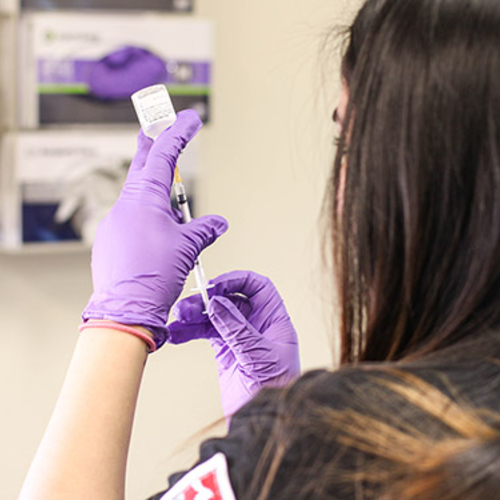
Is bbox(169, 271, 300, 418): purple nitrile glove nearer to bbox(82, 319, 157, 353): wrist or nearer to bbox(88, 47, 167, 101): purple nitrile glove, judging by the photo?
bbox(82, 319, 157, 353): wrist

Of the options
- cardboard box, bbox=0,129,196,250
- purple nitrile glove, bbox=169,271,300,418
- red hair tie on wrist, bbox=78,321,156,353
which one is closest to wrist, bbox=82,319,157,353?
red hair tie on wrist, bbox=78,321,156,353

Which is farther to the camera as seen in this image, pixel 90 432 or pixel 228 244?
pixel 228 244

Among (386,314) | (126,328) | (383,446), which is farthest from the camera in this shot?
(126,328)

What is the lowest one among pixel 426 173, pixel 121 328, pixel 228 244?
pixel 228 244

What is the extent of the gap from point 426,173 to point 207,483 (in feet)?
0.96

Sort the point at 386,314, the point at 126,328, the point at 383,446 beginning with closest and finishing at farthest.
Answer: the point at 383,446 < the point at 386,314 < the point at 126,328

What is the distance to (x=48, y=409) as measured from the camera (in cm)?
180

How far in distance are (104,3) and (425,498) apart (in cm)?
140

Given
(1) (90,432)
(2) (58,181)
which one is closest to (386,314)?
(1) (90,432)

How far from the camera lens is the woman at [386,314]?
0.55 meters

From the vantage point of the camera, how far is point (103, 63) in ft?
5.47

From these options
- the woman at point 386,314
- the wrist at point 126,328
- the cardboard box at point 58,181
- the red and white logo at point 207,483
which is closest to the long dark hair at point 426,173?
the woman at point 386,314

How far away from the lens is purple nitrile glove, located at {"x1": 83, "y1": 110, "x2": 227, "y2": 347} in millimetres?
889

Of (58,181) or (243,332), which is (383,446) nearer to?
(243,332)
